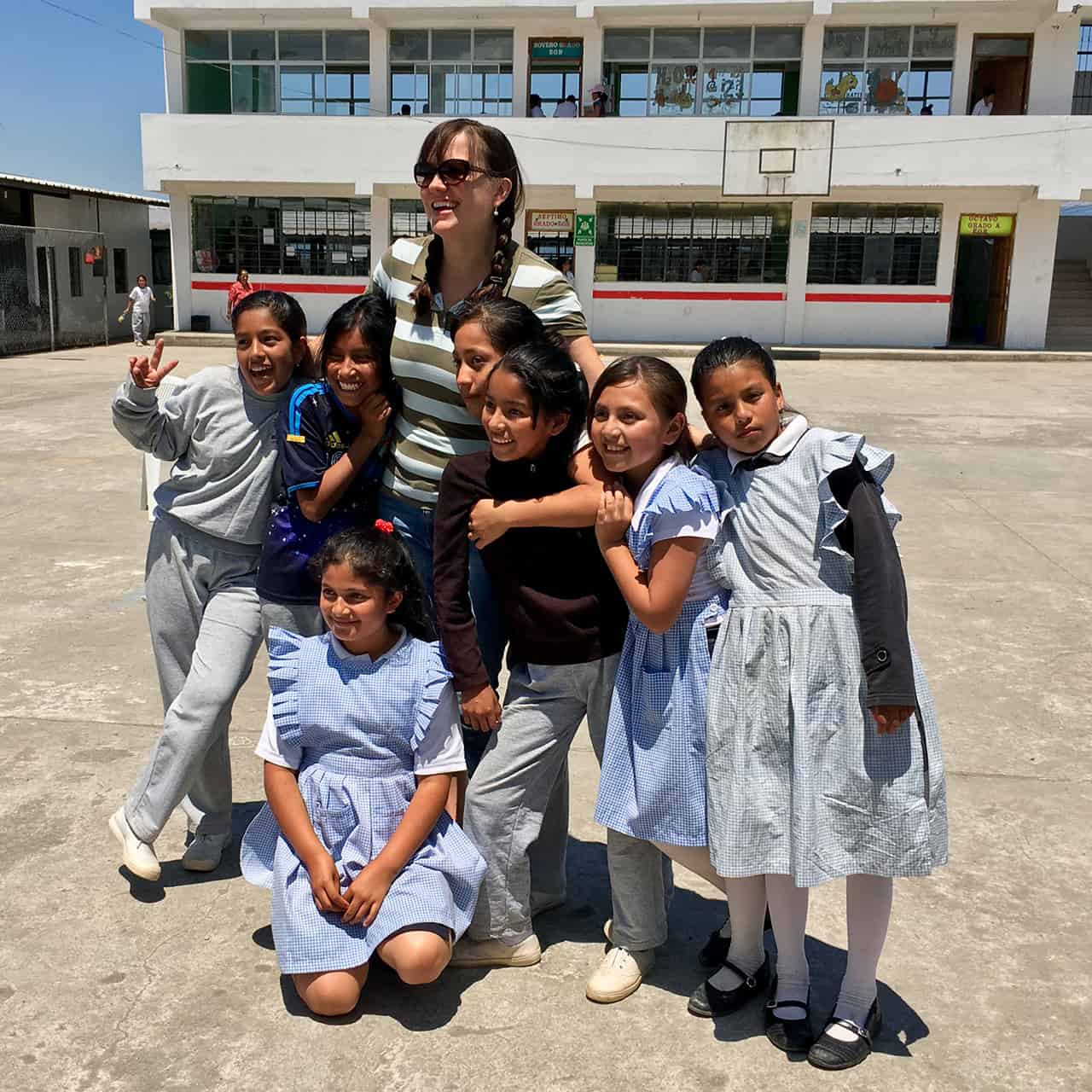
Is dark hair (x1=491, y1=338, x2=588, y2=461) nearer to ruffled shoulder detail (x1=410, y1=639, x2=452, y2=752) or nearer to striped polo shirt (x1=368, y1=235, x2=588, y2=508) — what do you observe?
striped polo shirt (x1=368, y1=235, x2=588, y2=508)

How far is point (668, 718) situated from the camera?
246 cm

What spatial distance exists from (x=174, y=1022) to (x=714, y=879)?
47.6 inches

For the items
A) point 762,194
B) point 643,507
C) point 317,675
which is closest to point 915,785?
point 643,507

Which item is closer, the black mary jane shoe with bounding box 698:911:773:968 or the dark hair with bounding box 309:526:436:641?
the dark hair with bounding box 309:526:436:641

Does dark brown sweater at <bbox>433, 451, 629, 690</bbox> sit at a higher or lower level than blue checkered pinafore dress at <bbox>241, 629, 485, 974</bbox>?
higher

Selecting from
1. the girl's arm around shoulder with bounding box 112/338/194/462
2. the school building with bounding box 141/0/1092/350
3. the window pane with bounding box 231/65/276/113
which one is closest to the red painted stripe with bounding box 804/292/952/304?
the school building with bounding box 141/0/1092/350

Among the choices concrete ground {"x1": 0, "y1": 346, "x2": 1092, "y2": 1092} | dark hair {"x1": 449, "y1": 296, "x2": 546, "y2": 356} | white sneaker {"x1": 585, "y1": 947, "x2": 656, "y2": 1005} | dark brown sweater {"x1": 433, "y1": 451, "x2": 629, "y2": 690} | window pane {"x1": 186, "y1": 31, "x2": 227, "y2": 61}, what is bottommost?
concrete ground {"x1": 0, "y1": 346, "x2": 1092, "y2": 1092}

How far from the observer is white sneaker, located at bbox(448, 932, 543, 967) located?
2725mm

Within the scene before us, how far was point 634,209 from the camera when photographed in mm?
24625

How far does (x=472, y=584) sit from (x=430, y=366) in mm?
524

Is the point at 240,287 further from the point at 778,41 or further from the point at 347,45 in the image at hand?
the point at 778,41

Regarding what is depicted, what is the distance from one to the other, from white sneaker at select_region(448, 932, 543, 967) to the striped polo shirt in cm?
105

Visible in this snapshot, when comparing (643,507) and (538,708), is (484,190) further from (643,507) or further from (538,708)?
(538,708)

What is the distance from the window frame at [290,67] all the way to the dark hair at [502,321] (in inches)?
952
